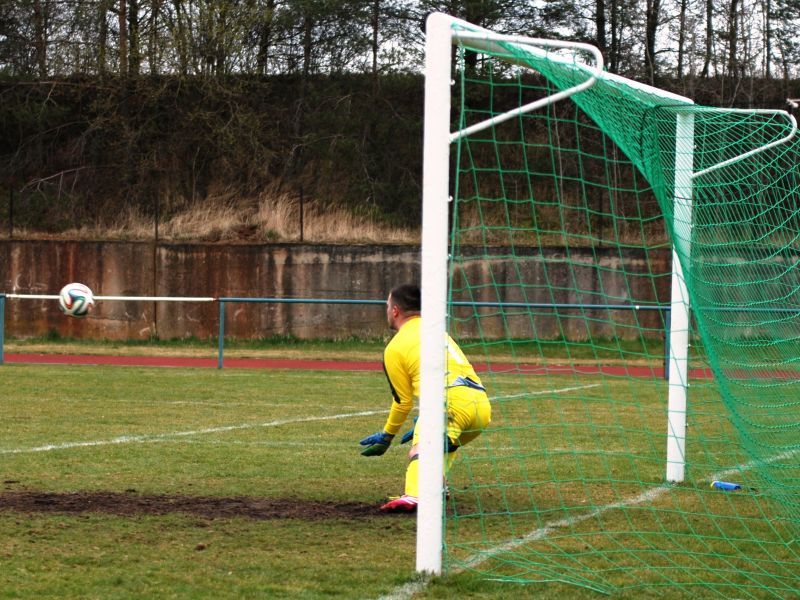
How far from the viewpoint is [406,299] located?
6559 mm

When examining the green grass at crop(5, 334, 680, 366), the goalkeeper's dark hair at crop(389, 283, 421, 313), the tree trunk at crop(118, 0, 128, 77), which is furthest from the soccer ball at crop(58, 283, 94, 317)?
the tree trunk at crop(118, 0, 128, 77)

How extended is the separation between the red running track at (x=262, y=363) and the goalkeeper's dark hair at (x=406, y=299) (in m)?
11.7

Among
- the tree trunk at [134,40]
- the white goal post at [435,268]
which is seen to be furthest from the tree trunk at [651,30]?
the white goal post at [435,268]

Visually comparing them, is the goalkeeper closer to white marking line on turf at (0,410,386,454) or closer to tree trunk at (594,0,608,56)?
white marking line on turf at (0,410,386,454)

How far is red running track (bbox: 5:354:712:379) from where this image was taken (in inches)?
730

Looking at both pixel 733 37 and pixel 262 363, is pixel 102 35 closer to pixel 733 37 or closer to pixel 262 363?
pixel 262 363

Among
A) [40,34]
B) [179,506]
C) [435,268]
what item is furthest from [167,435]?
[40,34]

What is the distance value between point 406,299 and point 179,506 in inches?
70.4

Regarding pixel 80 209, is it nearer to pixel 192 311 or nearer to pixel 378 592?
pixel 192 311

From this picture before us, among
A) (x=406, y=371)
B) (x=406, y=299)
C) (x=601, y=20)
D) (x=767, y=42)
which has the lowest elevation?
(x=406, y=371)

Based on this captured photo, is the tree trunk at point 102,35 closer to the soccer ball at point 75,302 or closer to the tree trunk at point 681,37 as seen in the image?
→ the tree trunk at point 681,37

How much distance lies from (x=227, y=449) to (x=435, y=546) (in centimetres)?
A: 440

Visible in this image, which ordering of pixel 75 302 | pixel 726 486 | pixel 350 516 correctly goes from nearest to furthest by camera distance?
pixel 350 516, pixel 726 486, pixel 75 302

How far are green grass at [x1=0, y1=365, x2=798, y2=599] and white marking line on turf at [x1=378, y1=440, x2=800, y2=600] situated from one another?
0.02 metres
